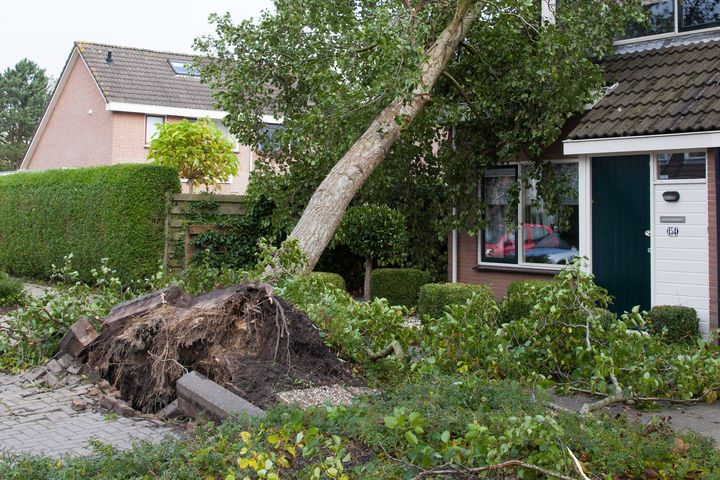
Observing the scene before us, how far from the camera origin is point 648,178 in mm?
10555

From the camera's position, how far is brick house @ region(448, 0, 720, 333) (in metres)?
10.0

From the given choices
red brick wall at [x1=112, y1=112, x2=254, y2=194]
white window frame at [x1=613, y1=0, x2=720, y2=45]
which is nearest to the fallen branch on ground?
Result: white window frame at [x1=613, y1=0, x2=720, y2=45]

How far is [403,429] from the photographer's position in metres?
4.02

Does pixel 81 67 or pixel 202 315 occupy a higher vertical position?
pixel 81 67

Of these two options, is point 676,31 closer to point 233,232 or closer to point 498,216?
point 498,216

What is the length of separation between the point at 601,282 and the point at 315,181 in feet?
16.4

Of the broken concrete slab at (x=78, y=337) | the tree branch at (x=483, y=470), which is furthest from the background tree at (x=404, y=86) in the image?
the tree branch at (x=483, y=470)

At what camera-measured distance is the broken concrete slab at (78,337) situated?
7566mm

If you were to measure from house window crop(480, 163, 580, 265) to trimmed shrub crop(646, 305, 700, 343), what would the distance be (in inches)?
82.1

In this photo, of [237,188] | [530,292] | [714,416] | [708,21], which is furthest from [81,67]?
[714,416]

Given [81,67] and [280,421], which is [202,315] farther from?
[81,67]

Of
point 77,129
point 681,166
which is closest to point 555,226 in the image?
point 681,166

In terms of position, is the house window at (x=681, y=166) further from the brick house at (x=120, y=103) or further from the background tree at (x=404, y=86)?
the brick house at (x=120, y=103)

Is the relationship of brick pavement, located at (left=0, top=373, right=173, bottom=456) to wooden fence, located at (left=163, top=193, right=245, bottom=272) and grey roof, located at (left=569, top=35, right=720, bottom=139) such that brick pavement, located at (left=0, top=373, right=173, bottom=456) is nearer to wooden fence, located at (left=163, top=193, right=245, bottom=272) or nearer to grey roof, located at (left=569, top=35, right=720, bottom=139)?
A: wooden fence, located at (left=163, top=193, right=245, bottom=272)
